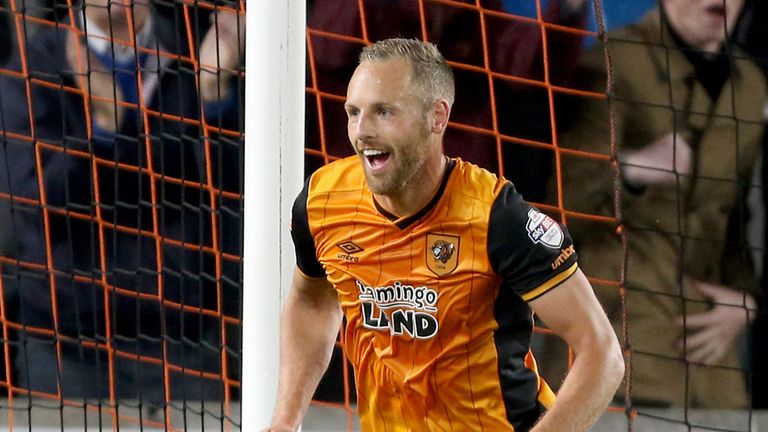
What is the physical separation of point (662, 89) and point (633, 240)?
0.42m

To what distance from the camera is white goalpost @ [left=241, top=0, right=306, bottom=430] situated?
2295mm

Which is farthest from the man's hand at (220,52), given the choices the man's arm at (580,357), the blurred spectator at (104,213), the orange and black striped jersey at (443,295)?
the man's arm at (580,357)

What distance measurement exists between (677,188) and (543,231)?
153cm

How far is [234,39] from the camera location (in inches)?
133

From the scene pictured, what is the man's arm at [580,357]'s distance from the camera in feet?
6.32

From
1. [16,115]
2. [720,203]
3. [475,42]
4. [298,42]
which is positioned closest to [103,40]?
[16,115]

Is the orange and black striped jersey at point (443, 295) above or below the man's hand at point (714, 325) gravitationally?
above

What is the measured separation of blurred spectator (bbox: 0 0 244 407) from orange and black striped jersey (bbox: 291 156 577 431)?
4.30 feet

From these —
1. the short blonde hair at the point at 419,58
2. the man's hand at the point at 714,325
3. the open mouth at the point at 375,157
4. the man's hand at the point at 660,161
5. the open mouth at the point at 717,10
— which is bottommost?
the man's hand at the point at 714,325

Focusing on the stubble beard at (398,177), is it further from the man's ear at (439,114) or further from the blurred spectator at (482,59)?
the blurred spectator at (482,59)

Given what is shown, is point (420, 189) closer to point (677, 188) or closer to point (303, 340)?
point (303, 340)

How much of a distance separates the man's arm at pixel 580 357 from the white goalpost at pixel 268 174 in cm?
60

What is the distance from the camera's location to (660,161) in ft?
11.2

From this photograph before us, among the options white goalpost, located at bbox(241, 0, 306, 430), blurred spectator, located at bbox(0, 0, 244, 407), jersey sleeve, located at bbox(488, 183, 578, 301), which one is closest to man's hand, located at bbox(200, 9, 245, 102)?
blurred spectator, located at bbox(0, 0, 244, 407)
